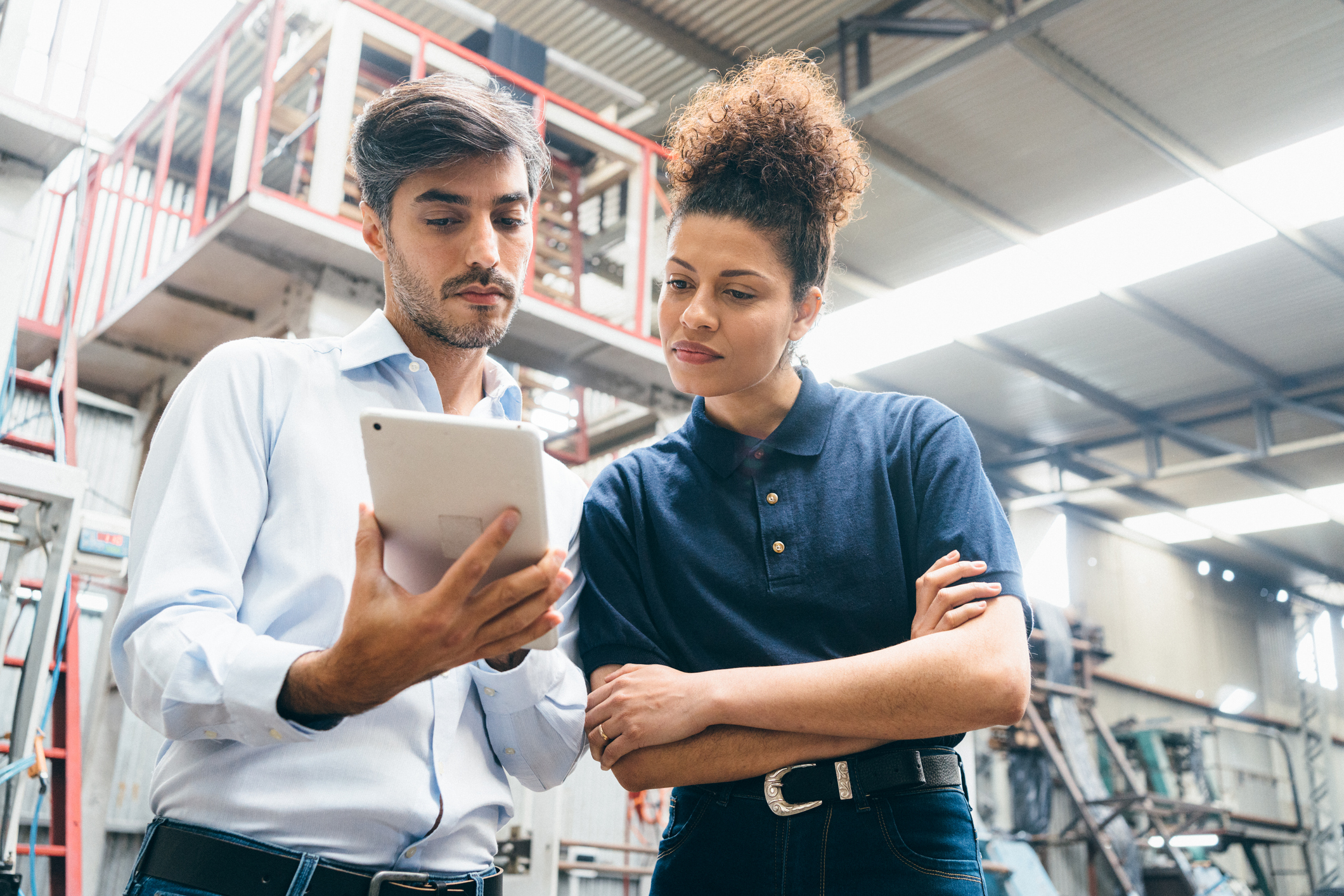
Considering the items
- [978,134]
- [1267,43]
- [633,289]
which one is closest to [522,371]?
[633,289]

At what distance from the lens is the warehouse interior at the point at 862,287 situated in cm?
695

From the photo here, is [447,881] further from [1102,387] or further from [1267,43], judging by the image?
[1102,387]

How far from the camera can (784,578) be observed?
1893 millimetres

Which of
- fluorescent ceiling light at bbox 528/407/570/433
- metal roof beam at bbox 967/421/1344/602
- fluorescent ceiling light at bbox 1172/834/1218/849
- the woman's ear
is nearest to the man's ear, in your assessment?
the woman's ear

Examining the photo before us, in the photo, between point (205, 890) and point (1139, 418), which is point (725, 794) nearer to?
point (205, 890)

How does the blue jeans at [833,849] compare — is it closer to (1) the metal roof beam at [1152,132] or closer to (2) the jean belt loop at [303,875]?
(2) the jean belt loop at [303,875]

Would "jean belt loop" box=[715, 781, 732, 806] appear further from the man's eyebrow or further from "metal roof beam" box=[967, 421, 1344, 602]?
"metal roof beam" box=[967, 421, 1344, 602]

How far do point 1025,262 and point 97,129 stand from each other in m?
11.6

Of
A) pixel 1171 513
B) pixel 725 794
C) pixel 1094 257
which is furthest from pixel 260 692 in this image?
pixel 1171 513

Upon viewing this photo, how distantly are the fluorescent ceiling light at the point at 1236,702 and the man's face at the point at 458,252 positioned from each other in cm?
2346

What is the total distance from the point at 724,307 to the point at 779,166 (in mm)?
328

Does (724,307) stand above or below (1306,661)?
below

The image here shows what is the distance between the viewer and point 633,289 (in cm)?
875

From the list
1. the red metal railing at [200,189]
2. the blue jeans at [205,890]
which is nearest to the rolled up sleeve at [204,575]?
the blue jeans at [205,890]
